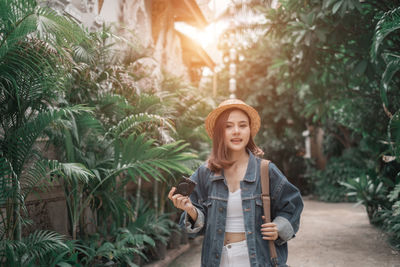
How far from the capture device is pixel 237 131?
2402mm

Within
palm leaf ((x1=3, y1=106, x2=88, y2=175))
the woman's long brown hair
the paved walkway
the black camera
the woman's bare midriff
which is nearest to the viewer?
the black camera

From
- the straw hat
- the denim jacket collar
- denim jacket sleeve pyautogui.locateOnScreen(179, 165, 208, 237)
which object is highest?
the straw hat

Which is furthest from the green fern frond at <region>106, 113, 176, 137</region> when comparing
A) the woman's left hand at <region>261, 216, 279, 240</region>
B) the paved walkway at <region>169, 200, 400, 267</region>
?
the paved walkway at <region>169, 200, 400, 267</region>

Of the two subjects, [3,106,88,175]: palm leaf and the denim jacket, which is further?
[3,106,88,175]: palm leaf

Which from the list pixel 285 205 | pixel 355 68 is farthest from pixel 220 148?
pixel 355 68

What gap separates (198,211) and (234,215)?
0.72 feet

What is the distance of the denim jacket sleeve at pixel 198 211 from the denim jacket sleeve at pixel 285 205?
43 cm

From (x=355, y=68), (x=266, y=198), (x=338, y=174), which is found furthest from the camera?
(x=338, y=174)

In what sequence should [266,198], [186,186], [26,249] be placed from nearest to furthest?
1. [186,186]
2. [266,198]
3. [26,249]

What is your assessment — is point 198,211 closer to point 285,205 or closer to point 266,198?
point 266,198

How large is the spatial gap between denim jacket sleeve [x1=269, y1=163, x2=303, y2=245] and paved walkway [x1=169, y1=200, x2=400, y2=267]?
3788mm

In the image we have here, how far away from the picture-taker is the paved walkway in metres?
5.76

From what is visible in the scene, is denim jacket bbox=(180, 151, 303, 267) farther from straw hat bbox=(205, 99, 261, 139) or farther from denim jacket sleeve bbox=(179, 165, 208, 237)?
straw hat bbox=(205, 99, 261, 139)

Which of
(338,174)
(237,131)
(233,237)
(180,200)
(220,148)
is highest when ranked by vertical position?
(237,131)
